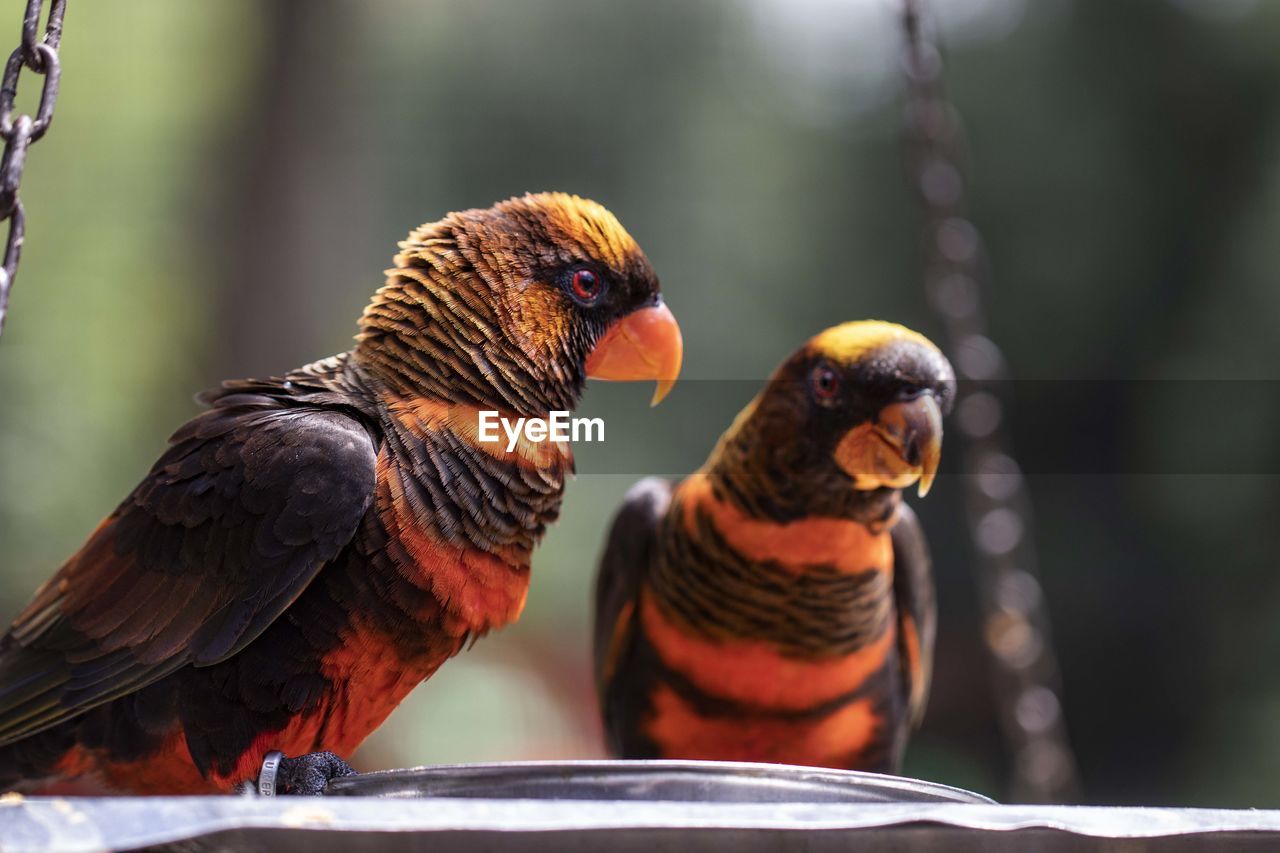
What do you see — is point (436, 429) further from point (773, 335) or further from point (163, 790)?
point (773, 335)

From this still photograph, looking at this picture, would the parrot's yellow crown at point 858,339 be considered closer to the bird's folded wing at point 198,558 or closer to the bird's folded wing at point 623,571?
the bird's folded wing at point 623,571

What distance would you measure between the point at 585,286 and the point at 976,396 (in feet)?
3.60

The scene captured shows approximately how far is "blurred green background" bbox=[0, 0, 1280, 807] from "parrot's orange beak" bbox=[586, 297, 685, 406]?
222 centimetres

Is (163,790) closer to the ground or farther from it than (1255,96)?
closer to the ground

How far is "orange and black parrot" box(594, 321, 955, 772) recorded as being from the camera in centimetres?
219

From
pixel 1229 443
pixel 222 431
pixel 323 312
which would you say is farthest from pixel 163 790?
pixel 1229 443

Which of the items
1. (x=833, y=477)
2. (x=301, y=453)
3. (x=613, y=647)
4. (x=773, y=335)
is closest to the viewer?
(x=301, y=453)

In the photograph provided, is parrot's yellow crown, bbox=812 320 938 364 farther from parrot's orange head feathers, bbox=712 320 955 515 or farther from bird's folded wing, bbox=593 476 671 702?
bird's folded wing, bbox=593 476 671 702

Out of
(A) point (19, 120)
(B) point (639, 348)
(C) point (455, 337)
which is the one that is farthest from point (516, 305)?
(A) point (19, 120)

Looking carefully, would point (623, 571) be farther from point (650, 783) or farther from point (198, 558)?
point (650, 783)

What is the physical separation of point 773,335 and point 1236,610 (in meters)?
2.78

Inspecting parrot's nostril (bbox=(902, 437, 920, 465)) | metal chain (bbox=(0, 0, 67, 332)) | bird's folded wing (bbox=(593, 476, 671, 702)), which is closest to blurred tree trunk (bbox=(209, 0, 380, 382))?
bird's folded wing (bbox=(593, 476, 671, 702))

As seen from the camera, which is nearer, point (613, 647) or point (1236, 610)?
point (613, 647)

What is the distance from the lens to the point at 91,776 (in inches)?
65.8
